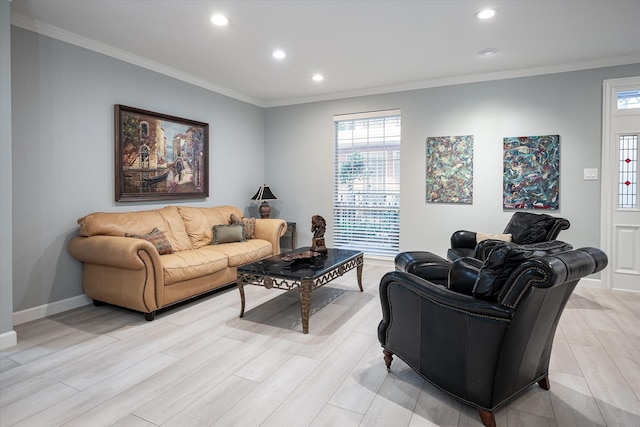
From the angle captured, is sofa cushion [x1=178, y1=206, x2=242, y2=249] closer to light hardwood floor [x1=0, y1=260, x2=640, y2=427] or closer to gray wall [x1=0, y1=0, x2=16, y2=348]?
light hardwood floor [x1=0, y1=260, x2=640, y2=427]

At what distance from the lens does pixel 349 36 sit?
136 inches

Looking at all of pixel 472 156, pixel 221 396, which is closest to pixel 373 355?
pixel 221 396

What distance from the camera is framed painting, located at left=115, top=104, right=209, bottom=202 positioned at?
3898 mm

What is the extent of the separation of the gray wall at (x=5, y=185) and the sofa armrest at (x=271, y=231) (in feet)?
9.06

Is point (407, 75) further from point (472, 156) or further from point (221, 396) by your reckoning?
point (221, 396)

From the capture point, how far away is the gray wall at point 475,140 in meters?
4.18

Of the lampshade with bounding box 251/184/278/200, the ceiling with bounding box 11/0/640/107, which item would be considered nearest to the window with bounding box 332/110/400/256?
the ceiling with bounding box 11/0/640/107

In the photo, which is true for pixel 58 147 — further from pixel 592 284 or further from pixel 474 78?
pixel 592 284

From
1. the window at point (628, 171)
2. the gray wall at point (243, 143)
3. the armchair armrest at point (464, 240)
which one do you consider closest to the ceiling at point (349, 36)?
the gray wall at point (243, 143)

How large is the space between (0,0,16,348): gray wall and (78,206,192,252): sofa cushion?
2.38ft

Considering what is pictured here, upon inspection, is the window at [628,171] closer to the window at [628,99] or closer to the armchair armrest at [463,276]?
the window at [628,99]

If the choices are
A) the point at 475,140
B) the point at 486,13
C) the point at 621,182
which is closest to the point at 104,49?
the point at 486,13

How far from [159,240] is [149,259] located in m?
0.63

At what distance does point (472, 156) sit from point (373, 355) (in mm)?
3299
